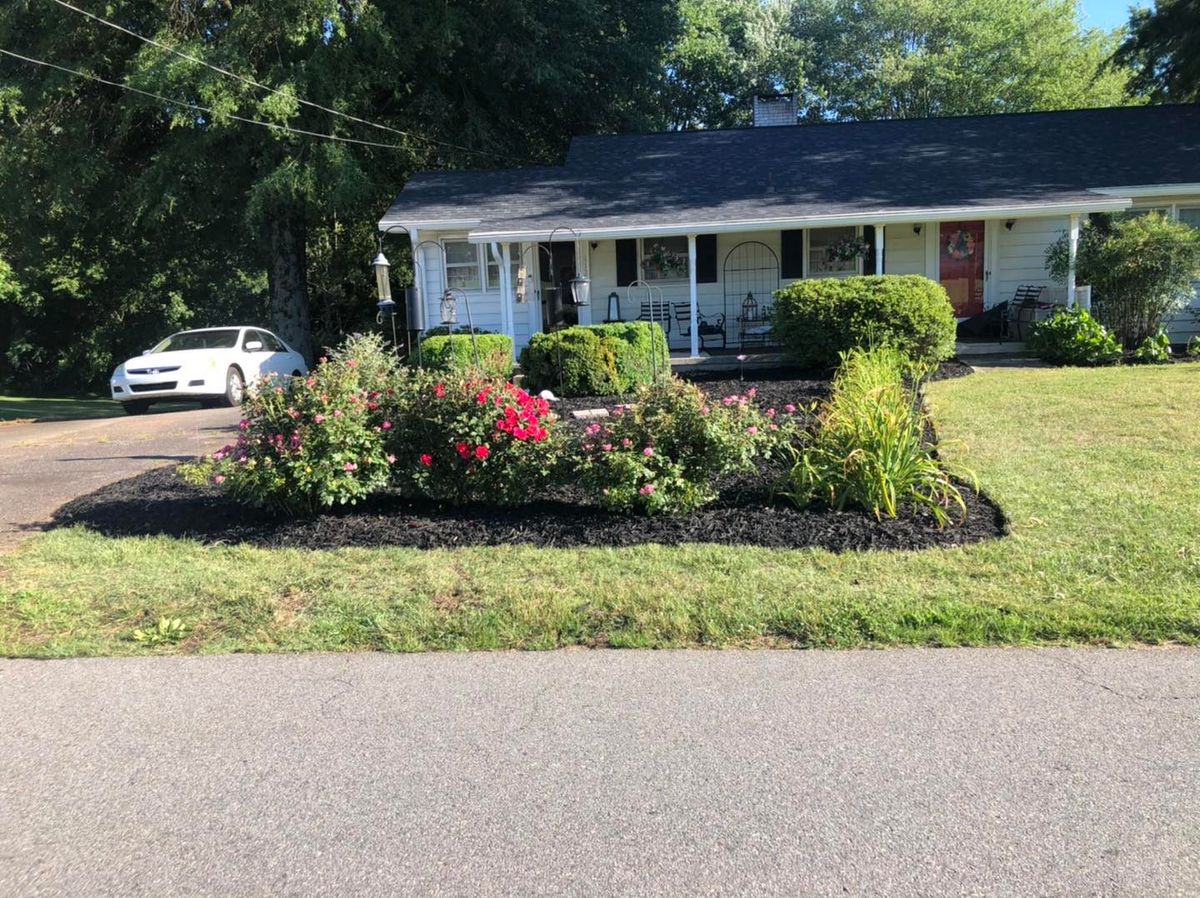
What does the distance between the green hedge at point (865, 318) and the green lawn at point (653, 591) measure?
5295 mm

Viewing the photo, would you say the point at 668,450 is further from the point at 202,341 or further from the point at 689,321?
the point at 202,341

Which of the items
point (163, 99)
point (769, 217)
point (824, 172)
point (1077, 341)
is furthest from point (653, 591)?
point (163, 99)

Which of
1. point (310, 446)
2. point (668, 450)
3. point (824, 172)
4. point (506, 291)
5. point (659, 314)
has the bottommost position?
point (668, 450)

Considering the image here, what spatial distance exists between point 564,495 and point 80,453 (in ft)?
22.2

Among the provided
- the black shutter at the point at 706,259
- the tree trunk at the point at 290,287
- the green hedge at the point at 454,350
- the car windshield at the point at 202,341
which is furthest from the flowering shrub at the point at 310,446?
the tree trunk at the point at 290,287

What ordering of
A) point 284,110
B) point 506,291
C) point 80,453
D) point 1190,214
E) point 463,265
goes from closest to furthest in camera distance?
point 80,453
point 506,291
point 1190,214
point 463,265
point 284,110

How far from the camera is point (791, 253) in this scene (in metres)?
17.8

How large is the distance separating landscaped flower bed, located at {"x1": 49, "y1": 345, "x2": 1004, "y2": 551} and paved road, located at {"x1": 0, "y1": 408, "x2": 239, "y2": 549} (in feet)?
2.72

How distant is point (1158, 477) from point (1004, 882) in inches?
206

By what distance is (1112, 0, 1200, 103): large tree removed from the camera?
73.9ft

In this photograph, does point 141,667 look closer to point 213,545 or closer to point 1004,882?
point 213,545

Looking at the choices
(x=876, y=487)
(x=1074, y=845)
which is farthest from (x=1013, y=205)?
(x=1074, y=845)

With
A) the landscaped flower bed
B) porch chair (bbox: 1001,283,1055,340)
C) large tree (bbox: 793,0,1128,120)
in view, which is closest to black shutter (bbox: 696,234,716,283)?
porch chair (bbox: 1001,283,1055,340)

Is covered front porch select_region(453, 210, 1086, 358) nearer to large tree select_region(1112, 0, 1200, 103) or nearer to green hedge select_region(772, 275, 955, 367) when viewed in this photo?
green hedge select_region(772, 275, 955, 367)
